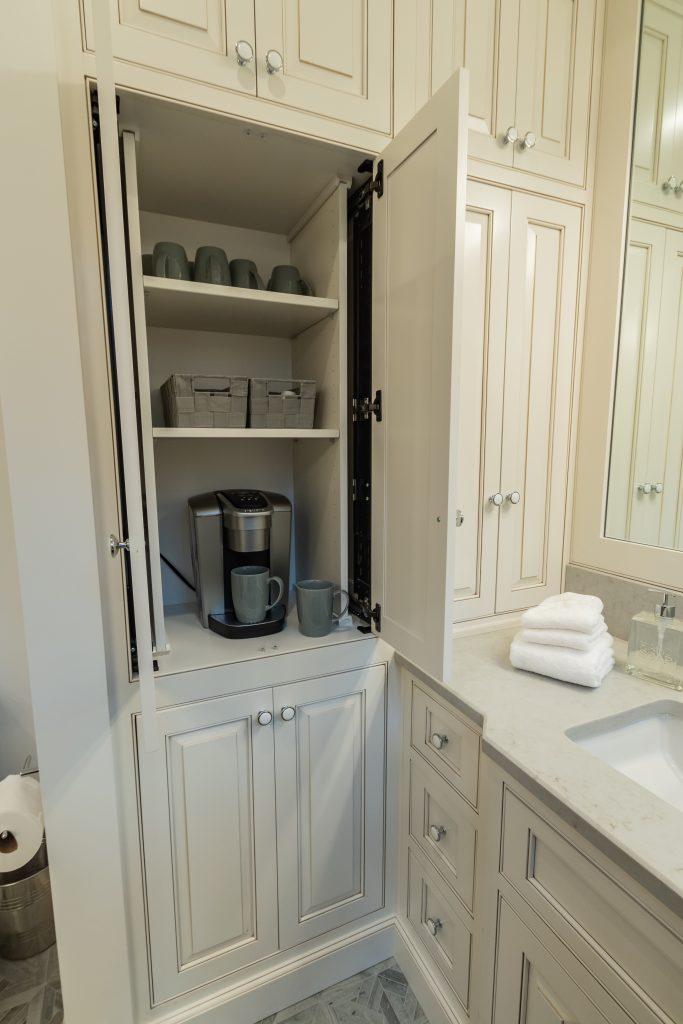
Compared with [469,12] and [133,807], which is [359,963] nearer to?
[133,807]

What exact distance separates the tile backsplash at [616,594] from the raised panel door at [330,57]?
1179 mm

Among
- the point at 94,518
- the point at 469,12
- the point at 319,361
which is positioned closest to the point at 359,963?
the point at 94,518

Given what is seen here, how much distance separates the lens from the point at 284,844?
3.71ft

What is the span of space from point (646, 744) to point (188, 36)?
5.10 feet

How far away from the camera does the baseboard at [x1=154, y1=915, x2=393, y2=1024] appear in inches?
43.4

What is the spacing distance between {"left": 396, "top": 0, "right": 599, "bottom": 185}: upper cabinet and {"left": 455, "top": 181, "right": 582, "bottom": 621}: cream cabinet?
0.36ft

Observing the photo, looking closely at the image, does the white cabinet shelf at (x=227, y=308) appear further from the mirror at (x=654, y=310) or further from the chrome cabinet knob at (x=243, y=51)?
the mirror at (x=654, y=310)

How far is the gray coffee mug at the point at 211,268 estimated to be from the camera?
42.9 inches

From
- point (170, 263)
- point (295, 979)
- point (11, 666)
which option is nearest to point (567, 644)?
point (295, 979)

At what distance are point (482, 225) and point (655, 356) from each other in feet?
1.77

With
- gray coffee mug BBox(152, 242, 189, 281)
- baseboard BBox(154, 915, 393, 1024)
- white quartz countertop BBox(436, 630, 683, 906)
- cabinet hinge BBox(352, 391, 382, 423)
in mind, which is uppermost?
gray coffee mug BBox(152, 242, 189, 281)

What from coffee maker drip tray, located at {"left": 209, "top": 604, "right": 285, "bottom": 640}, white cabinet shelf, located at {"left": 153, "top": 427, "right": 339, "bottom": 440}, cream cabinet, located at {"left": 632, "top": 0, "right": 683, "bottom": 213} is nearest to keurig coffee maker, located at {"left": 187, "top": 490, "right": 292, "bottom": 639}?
coffee maker drip tray, located at {"left": 209, "top": 604, "right": 285, "bottom": 640}

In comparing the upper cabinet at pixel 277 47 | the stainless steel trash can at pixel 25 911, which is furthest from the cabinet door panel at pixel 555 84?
the stainless steel trash can at pixel 25 911

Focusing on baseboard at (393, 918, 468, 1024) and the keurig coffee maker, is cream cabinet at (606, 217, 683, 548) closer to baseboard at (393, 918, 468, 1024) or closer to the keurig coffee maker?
the keurig coffee maker
